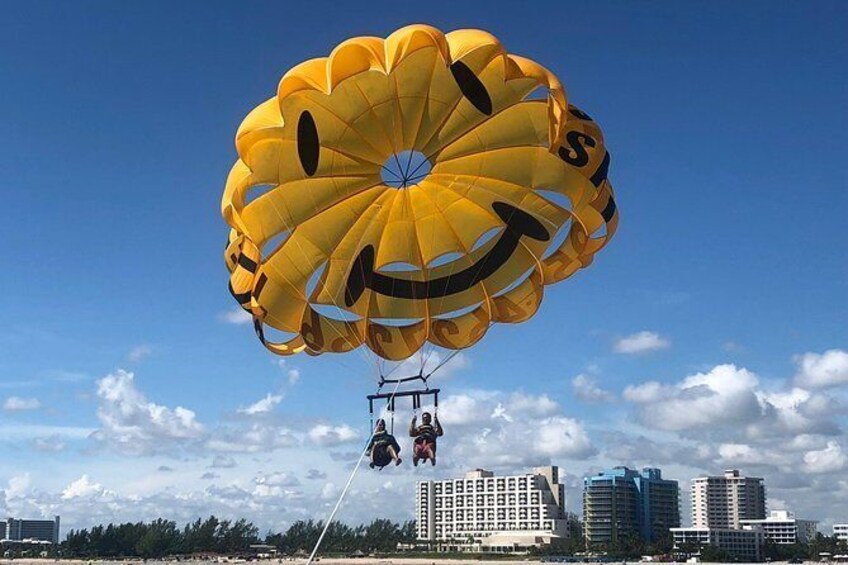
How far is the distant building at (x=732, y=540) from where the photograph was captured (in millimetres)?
177750

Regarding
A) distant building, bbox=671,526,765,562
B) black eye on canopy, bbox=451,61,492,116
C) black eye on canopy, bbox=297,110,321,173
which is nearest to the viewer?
black eye on canopy, bbox=451,61,492,116

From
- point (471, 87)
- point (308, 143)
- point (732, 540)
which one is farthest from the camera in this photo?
point (732, 540)

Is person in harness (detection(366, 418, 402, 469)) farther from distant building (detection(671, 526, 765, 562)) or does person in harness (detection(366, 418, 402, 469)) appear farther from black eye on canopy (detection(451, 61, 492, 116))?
distant building (detection(671, 526, 765, 562))

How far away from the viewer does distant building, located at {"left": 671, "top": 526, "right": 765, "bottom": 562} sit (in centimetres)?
17775

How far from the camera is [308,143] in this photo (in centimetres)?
2431

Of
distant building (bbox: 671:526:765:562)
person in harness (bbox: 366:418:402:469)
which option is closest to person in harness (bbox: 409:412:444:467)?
person in harness (bbox: 366:418:402:469)

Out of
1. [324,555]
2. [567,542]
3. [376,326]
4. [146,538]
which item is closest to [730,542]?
[567,542]

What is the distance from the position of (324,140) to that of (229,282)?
5.32 meters

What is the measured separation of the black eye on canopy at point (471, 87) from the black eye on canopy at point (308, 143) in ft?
11.6

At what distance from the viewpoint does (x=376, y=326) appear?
2862cm

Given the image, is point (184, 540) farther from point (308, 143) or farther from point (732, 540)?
point (308, 143)

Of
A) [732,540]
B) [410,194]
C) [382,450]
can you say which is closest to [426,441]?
[382,450]

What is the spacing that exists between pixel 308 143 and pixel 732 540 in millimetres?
173767

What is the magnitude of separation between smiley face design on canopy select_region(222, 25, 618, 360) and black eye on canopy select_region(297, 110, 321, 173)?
1.4 inches
